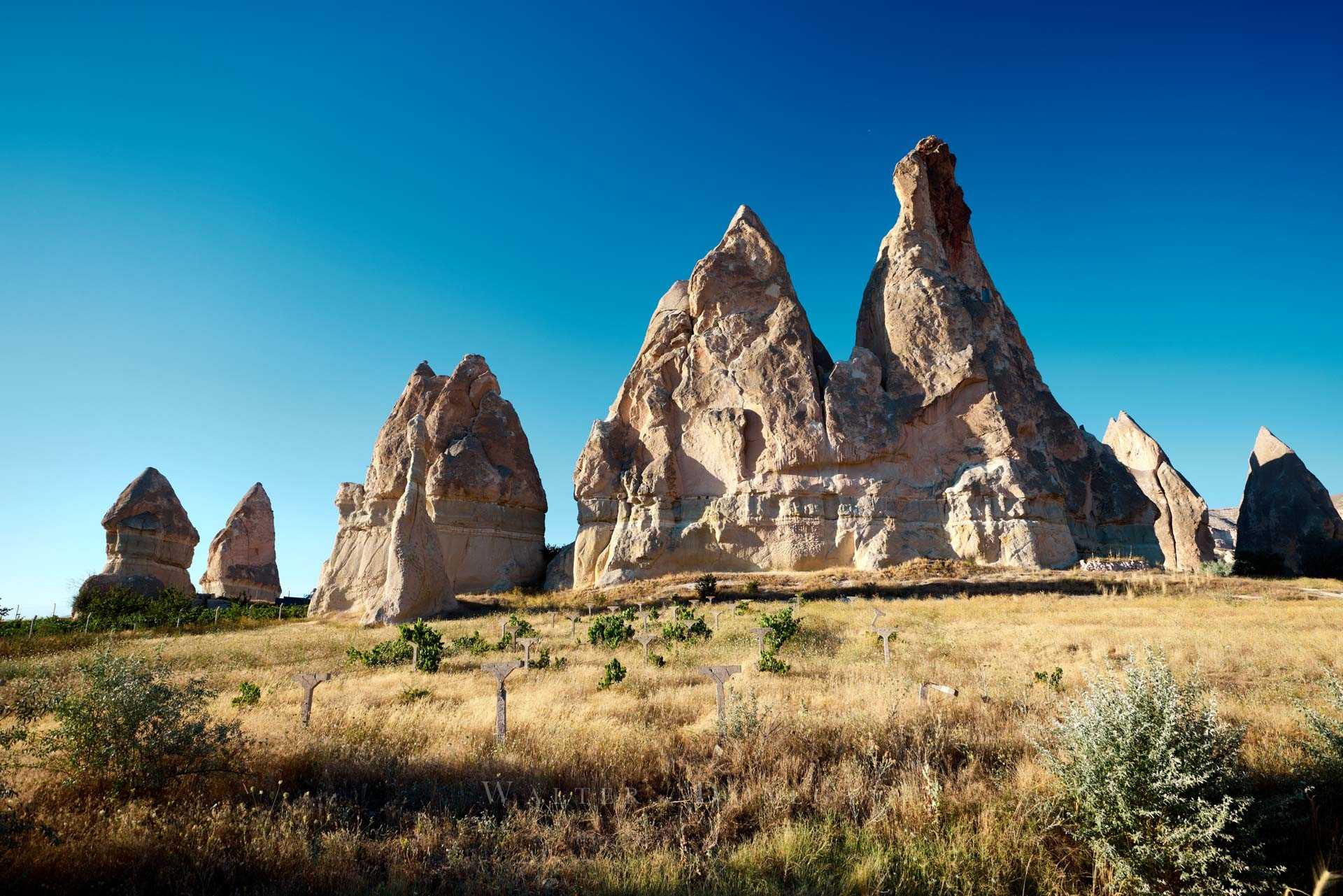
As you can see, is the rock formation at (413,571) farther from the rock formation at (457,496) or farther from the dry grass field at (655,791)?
the dry grass field at (655,791)

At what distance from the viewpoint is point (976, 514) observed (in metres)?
28.5

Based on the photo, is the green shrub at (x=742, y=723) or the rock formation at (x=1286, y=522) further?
the rock formation at (x=1286, y=522)

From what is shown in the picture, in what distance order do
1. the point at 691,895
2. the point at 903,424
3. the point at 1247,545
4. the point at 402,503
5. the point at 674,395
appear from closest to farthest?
the point at 691,895 → the point at 402,503 → the point at 903,424 → the point at 674,395 → the point at 1247,545

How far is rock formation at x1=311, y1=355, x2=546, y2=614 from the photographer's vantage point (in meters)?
32.5

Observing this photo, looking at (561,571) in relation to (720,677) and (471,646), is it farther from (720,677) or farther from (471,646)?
(720,677)

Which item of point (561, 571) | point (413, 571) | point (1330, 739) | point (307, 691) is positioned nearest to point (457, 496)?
point (561, 571)

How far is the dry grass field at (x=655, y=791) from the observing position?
439cm

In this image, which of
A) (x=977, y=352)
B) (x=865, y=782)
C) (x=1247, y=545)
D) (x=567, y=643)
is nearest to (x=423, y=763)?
(x=865, y=782)

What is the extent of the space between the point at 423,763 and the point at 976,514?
2689 centimetres

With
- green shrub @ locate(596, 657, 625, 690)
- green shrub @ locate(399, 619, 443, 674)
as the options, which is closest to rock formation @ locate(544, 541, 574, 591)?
green shrub @ locate(399, 619, 443, 674)

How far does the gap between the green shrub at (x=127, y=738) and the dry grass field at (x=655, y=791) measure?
0.20m

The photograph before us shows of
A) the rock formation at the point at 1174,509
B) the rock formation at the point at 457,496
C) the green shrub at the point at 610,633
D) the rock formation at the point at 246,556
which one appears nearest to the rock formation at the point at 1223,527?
the rock formation at the point at 1174,509

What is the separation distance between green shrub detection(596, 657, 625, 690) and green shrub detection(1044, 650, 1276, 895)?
6.00m

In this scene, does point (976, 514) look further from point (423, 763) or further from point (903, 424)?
→ point (423, 763)
